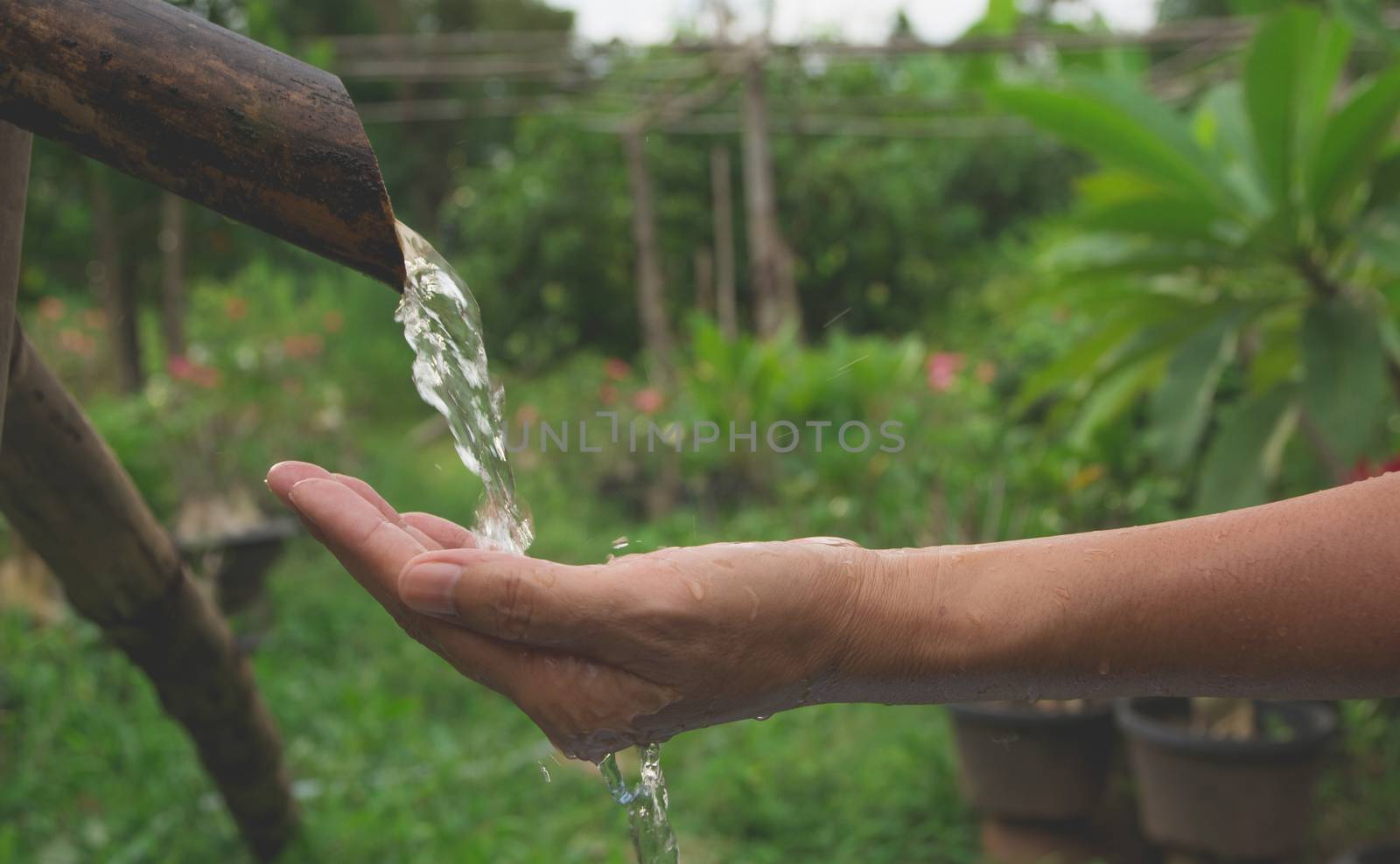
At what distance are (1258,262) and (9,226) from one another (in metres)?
2.42

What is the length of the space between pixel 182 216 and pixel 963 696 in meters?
5.17

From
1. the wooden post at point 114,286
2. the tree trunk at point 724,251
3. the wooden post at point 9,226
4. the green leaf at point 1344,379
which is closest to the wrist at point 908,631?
the wooden post at point 9,226

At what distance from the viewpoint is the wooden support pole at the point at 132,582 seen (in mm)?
1214

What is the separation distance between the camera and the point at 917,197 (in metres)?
7.72

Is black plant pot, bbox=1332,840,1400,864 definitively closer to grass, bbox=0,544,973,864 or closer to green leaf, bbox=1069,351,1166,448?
grass, bbox=0,544,973,864

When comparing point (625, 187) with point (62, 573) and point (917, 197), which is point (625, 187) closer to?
point (917, 197)

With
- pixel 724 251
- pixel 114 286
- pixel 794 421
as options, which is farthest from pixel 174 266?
pixel 794 421

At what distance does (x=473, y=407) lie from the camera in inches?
49.9

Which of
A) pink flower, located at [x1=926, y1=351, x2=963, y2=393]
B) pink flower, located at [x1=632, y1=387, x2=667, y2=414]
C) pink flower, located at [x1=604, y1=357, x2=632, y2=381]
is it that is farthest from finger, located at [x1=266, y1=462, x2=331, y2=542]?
pink flower, located at [x1=604, y1=357, x2=632, y2=381]

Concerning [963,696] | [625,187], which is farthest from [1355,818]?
[625,187]

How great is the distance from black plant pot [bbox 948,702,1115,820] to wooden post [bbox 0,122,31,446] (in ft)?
6.54

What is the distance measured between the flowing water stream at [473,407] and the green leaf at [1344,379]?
5.31ft

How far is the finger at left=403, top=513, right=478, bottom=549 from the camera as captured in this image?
3.24 feet

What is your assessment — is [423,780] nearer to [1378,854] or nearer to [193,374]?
[1378,854]
